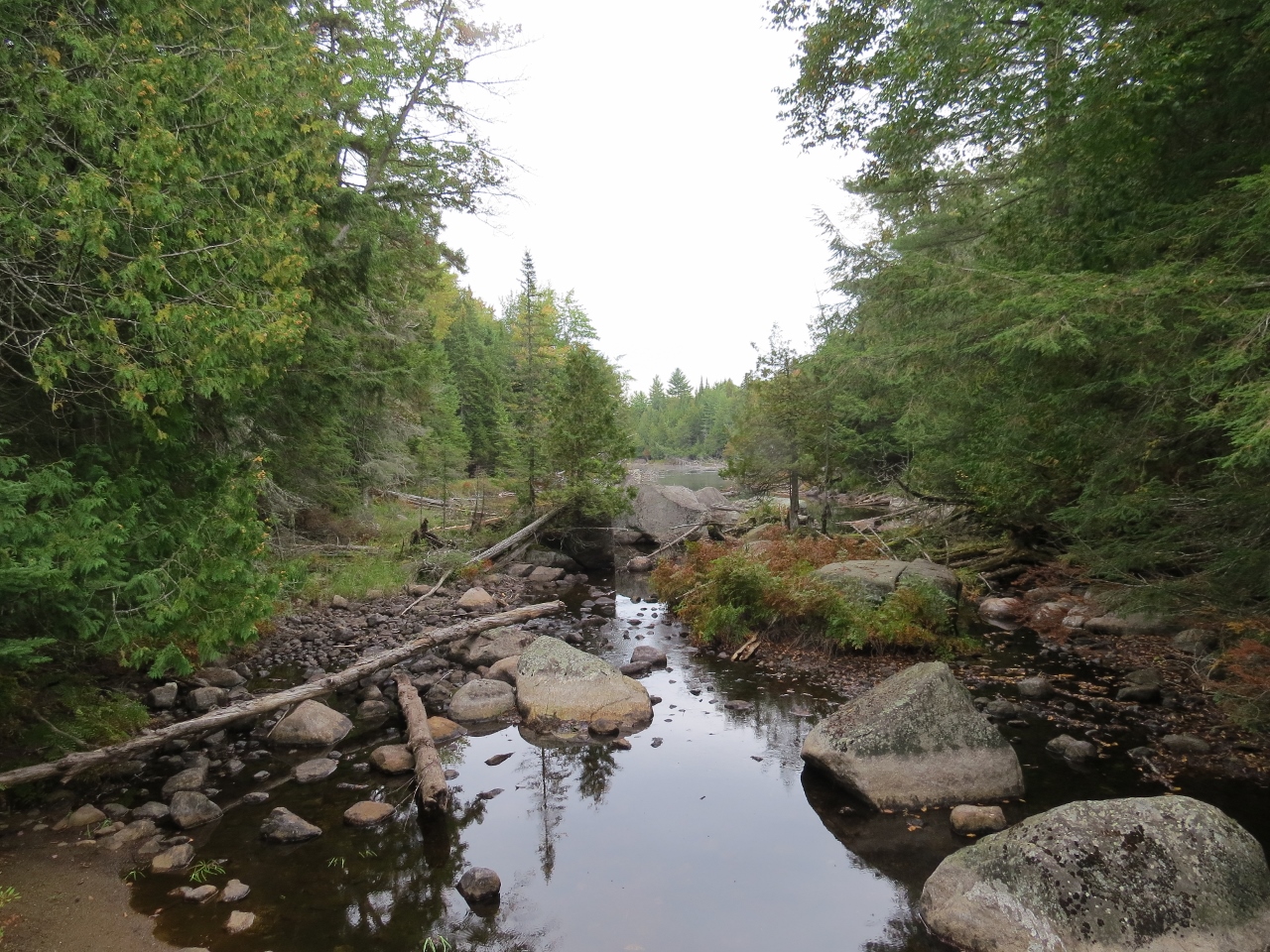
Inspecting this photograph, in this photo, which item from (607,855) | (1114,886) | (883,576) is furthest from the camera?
(883,576)

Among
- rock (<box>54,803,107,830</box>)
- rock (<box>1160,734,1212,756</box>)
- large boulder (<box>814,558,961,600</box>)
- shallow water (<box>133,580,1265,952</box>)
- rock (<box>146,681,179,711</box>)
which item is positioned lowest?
shallow water (<box>133,580,1265,952</box>)

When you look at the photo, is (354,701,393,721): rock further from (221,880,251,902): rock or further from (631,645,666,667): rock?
(631,645,666,667): rock

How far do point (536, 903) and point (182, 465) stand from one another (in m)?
5.31

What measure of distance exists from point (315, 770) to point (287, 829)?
136 cm

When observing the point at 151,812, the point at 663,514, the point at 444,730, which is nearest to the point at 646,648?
the point at 444,730

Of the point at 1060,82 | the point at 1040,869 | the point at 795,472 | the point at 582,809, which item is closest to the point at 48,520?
the point at 582,809

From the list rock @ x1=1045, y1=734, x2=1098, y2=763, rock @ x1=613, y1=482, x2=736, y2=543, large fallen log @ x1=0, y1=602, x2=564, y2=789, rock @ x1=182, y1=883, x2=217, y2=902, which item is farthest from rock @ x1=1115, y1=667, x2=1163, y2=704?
rock @ x1=613, y1=482, x2=736, y2=543

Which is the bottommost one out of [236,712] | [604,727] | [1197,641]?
[604,727]

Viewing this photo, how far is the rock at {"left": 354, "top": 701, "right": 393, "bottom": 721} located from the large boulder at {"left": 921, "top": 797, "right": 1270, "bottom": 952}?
7077 millimetres

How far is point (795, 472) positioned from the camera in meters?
20.7

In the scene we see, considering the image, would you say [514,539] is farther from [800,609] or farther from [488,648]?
[800,609]

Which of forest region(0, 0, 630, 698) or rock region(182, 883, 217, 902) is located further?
rock region(182, 883, 217, 902)

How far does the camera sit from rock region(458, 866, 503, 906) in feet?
18.0

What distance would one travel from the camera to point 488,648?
11.8m
